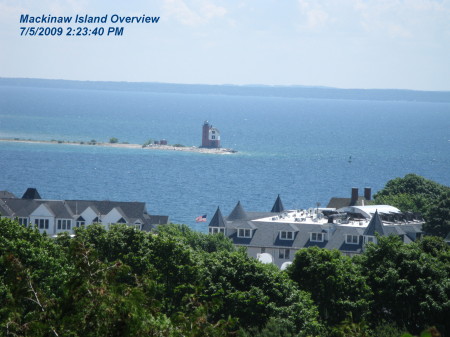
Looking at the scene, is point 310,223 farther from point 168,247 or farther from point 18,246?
point 18,246

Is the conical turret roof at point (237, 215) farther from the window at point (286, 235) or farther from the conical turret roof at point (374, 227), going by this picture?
the conical turret roof at point (374, 227)

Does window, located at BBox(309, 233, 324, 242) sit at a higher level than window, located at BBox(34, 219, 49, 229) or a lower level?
higher

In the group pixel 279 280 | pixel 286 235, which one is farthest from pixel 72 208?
pixel 279 280

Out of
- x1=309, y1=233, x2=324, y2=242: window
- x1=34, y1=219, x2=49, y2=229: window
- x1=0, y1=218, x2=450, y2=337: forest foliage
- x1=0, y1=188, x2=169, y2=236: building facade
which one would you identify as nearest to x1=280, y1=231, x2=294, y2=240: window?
x1=309, y1=233, x2=324, y2=242: window

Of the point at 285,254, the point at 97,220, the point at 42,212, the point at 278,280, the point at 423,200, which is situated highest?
the point at 278,280

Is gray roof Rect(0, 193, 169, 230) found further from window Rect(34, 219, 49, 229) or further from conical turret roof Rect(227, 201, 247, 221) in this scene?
conical turret roof Rect(227, 201, 247, 221)

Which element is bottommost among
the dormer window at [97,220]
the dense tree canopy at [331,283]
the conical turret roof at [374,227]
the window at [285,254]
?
the window at [285,254]

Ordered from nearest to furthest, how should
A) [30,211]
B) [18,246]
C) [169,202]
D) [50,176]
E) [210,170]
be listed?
[18,246] < [30,211] < [169,202] < [50,176] < [210,170]

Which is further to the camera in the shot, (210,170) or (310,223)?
(210,170)

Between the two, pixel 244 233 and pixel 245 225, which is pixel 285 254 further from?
pixel 245 225

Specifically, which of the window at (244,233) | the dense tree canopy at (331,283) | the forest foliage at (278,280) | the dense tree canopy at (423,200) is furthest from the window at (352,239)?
the dense tree canopy at (331,283)

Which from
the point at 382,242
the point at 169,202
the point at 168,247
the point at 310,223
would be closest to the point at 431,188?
the point at 310,223
